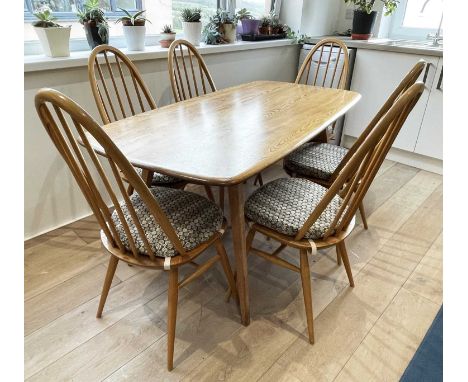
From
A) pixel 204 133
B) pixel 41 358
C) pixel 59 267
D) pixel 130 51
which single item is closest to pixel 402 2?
pixel 130 51

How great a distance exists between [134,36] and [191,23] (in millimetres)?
461

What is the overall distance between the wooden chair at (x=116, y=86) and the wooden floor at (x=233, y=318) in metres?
0.49

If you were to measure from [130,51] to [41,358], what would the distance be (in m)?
1.63

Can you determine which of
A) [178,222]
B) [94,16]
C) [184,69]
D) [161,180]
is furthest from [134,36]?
[178,222]

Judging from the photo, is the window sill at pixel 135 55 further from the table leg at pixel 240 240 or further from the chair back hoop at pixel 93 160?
the table leg at pixel 240 240

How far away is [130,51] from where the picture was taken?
6.42 ft

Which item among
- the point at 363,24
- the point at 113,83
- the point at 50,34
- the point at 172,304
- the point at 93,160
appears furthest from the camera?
the point at 363,24

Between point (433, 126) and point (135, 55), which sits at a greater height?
point (135, 55)

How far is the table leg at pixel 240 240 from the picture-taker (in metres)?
1.09

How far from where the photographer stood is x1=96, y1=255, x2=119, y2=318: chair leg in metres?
1.29

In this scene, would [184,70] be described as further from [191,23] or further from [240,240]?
[240,240]

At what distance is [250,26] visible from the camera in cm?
267
